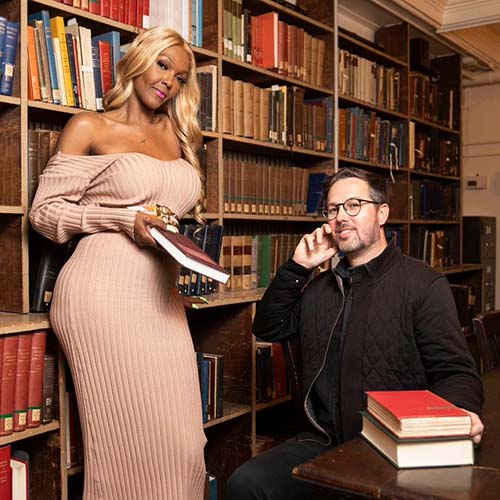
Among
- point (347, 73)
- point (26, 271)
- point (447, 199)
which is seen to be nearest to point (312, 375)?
point (26, 271)

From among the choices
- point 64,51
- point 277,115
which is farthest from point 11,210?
point 277,115

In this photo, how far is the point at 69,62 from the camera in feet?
7.40

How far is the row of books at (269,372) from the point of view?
292 centimetres

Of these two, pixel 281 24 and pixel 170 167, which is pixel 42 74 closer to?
pixel 170 167

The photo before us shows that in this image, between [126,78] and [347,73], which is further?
[347,73]

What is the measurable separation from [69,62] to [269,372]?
5.05 feet

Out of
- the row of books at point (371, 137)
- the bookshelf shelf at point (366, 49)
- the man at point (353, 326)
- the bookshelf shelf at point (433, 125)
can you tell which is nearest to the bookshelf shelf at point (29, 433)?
the man at point (353, 326)

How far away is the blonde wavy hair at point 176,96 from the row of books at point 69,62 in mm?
128

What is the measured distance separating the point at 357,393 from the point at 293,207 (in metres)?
1.79

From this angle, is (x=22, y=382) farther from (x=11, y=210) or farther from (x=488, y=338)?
(x=488, y=338)

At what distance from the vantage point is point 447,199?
526 cm

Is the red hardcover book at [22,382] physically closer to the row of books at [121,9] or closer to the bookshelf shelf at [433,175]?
the row of books at [121,9]

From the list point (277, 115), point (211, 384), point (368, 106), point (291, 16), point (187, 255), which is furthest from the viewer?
point (368, 106)

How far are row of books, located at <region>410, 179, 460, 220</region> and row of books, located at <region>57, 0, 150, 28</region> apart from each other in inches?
108
